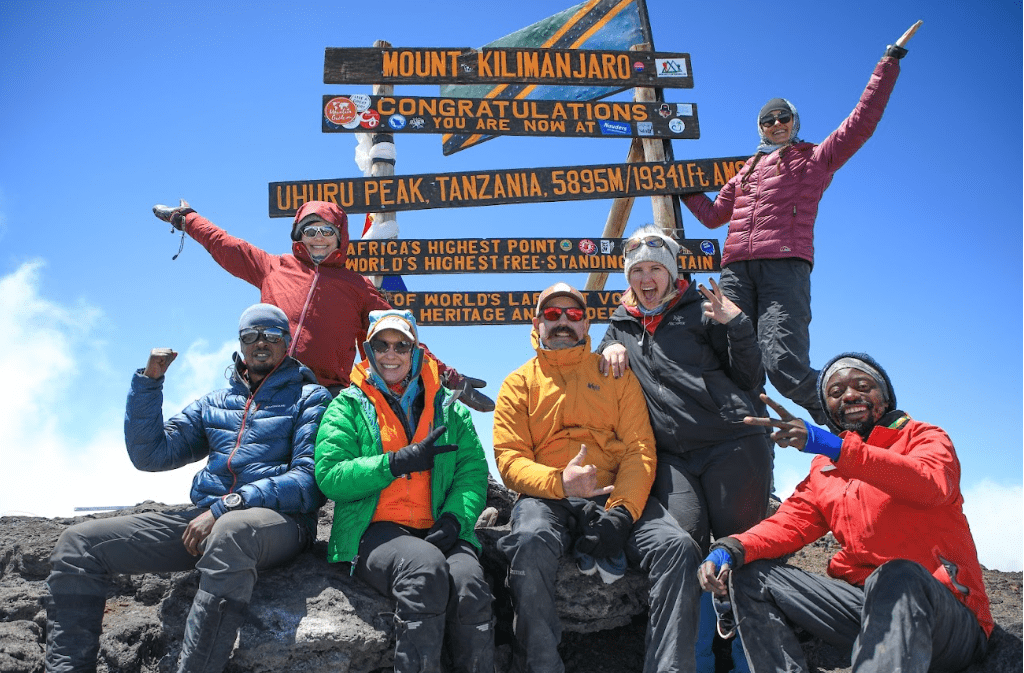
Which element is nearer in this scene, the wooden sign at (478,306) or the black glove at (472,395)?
the black glove at (472,395)

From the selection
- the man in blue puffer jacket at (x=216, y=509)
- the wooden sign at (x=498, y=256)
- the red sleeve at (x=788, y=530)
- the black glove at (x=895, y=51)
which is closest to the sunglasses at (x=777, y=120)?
the black glove at (x=895, y=51)

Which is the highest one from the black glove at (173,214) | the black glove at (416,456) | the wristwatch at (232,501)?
the black glove at (173,214)

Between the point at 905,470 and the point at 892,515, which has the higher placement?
the point at 905,470

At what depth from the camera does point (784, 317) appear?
6922 millimetres

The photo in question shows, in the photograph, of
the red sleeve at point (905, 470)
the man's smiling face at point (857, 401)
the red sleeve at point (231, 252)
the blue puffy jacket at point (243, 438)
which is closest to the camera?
the red sleeve at point (905, 470)

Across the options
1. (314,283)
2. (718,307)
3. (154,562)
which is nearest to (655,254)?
(718,307)

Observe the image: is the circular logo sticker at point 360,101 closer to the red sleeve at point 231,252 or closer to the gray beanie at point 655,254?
the red sleeve at point 231,252

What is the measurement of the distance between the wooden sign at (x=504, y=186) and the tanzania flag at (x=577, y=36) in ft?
A: 3.97

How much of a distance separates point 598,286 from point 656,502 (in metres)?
4.22

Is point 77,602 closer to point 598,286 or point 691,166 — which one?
point 598,286

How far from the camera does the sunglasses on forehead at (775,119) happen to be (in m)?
7.25

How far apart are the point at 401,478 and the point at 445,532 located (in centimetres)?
46

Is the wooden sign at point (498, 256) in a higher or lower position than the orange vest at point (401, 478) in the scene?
higher

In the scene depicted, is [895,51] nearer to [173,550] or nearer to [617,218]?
[617,218]
